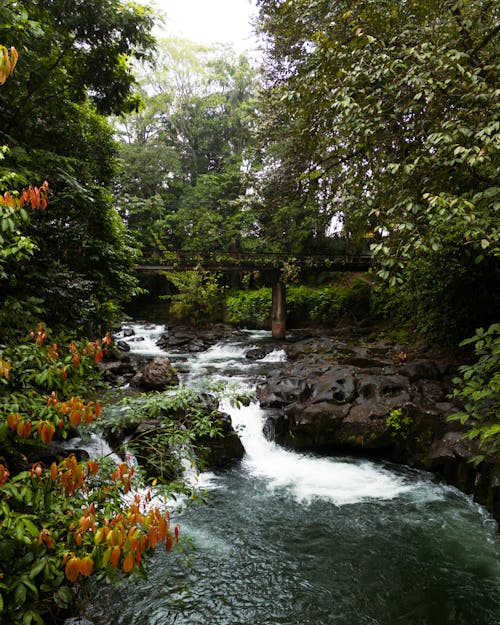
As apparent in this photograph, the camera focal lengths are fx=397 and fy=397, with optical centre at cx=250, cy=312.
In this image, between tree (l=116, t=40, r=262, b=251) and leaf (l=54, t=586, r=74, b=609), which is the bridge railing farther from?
leaf (l=54, t=586, r=74, b=609)

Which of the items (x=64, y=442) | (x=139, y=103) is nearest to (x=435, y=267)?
(x=139, y=103)

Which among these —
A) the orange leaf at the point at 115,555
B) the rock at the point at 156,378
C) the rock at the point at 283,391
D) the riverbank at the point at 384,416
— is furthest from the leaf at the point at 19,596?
the rock at the point at 156,378

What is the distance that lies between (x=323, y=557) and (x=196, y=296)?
17.7 m

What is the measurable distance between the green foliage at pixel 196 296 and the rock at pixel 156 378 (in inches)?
420

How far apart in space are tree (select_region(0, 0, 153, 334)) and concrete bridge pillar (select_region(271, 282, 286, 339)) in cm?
1159

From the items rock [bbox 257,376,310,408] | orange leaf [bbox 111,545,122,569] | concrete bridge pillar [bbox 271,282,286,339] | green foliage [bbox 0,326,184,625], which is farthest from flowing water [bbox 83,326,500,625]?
concrete bridge pillar [bbox 271,282,286,339]

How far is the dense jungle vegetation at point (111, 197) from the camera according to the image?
2.70 meters

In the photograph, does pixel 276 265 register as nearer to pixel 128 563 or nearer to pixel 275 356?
→ pixel 275 356

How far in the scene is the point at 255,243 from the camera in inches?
966

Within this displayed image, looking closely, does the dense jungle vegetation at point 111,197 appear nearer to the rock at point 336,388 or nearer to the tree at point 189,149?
the rock at point 336,388

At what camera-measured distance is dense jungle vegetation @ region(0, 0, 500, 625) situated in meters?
2.70

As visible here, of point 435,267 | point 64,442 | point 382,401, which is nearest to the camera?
point 64,442

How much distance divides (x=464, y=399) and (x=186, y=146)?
27.1m

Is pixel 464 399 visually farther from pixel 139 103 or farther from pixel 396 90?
pixel 139 103
